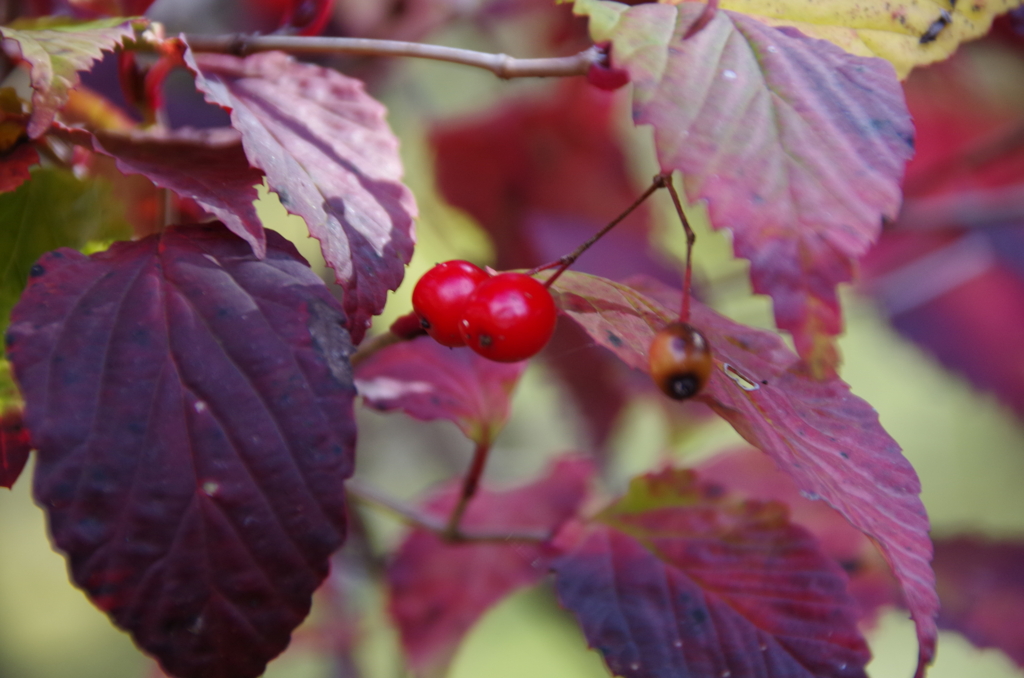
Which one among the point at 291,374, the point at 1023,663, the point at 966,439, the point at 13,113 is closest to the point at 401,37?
the point at 13,113

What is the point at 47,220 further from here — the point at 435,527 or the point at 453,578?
the point at 453,578

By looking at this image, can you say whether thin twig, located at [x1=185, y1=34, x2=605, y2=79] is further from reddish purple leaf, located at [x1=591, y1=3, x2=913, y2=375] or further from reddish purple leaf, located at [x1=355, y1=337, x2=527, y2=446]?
reddish purple leaf, located at [x1=355, y1=337, x2=527, y2=446]

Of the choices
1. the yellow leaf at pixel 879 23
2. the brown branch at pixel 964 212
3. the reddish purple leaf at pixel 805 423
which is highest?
the yellow leaf at pixel 879 23

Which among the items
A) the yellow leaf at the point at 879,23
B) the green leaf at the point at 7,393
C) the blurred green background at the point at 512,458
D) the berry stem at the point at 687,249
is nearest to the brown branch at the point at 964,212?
the blurred green background at the point at 512,458

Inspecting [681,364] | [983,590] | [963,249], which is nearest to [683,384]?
[681,364]

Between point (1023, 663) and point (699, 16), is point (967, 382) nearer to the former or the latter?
point (1023, 663)

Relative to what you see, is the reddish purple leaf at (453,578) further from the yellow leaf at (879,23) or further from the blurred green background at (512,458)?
the yellow leaf at (879,23)
